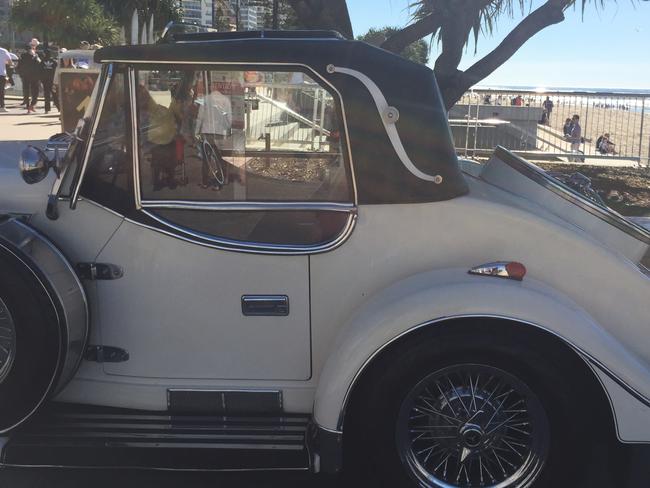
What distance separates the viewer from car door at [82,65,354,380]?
109 inches

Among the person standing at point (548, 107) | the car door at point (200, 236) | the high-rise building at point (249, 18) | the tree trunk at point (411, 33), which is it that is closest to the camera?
the car door at point (200, 236)

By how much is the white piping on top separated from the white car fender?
45 cm

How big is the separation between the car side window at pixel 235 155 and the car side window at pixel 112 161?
0.19 ft

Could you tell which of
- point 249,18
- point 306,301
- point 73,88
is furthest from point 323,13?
point 249,18

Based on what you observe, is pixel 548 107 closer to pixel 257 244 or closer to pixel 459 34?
pixel 459 34

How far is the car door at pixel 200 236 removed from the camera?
2.76 meters

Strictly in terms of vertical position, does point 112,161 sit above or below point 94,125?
below

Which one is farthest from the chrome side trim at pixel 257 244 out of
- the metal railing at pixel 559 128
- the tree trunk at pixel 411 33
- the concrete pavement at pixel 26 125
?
the metal railing at pixel 559 128

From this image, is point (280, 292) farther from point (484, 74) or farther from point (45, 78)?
point (45, 78)

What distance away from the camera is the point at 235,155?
119 inches

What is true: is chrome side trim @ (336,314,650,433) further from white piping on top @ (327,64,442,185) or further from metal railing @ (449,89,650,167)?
metal railing @ (449,89,650,167)

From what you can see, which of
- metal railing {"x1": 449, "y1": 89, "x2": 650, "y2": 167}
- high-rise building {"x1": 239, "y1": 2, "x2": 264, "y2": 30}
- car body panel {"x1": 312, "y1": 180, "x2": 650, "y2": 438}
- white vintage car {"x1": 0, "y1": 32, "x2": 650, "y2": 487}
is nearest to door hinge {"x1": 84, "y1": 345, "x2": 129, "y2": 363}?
white vintage car {"x1": 0, "y1": 32, "x2": 650, "y2": 487}

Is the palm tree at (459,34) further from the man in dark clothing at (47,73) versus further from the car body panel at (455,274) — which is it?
the man in dark clothing at (47,73)

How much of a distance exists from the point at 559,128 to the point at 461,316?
51.1 feet
